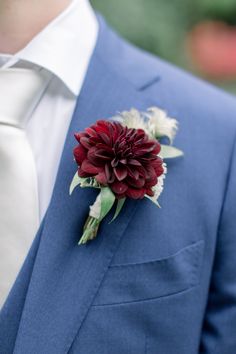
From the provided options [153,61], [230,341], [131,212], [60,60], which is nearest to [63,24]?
[60,60]

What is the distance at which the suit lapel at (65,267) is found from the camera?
6.15ft

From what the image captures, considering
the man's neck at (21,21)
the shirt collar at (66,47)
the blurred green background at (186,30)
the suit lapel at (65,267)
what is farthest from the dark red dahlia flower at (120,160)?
the blurred green background at (186,30)

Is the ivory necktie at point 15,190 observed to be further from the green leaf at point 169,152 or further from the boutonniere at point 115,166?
the green leaf at point 169,152

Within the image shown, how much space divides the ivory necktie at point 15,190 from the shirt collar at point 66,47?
10 cm

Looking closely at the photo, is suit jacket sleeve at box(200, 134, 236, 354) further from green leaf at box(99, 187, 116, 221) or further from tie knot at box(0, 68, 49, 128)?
tie knot at box(0, 68, 49, 128)

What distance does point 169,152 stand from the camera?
6.52 feet

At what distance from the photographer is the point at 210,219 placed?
2.04 m

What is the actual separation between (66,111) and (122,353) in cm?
59

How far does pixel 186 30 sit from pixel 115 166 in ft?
14.9

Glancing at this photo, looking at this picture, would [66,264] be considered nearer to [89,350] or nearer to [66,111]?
[89,350]

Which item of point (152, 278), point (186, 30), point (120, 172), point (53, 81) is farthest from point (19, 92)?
point (186, 30)

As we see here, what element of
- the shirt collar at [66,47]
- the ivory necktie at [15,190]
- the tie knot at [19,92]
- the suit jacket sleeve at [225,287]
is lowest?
the suit jacket sleeve at [225,287]

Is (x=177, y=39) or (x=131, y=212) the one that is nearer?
(x=131, y=212)

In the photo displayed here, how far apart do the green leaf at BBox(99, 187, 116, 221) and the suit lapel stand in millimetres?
89
